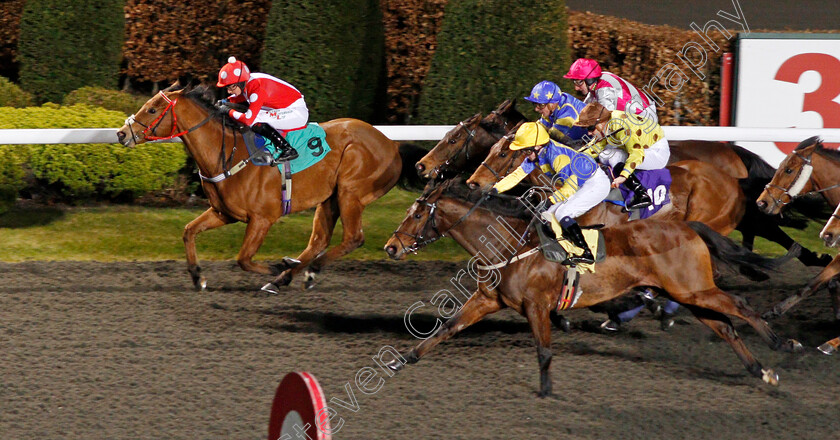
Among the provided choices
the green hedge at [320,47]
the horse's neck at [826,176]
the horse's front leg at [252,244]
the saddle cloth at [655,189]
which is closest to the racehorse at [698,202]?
the saddle cloth at [655,189]

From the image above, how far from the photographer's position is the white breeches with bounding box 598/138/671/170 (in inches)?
242

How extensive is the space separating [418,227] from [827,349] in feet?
8.65

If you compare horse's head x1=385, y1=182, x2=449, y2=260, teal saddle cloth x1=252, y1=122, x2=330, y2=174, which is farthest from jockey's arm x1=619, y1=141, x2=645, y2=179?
teal saddle cloth x1=252, y1=122, x2=330, y2=174

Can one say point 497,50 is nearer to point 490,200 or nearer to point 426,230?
point 490,200

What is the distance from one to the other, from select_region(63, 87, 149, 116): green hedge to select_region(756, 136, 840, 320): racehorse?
5681 millimetres

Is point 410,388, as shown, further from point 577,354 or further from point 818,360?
point 818,360

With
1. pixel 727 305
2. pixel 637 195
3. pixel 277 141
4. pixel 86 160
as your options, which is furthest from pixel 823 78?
pixel 86 160

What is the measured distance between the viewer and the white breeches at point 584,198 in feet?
17.0

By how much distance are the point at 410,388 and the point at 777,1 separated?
1022 centimetres

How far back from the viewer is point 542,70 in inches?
324

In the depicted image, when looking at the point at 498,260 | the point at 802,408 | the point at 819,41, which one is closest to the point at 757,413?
the point at 802,408

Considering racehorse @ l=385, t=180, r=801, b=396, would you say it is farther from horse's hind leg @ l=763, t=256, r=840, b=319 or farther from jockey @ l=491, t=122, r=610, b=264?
horse's hind leg @ l=763, t=256, r=840, b=319

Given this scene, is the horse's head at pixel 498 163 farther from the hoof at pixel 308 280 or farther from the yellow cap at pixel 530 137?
the hoof at pixel 308 280

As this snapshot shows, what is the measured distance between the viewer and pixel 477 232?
5.10 metres
